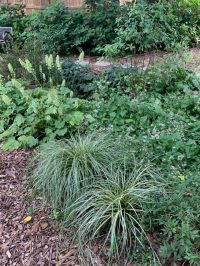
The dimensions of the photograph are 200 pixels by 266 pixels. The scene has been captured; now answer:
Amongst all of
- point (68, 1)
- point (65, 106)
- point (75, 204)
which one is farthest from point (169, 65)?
point (68, 1)

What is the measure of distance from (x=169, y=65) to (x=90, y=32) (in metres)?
2.74

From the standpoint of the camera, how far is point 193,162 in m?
3.04

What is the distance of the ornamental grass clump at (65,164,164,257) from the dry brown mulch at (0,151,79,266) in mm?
146

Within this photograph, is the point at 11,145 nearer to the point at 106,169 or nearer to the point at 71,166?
the point at 71,166

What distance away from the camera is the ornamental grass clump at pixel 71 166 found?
2.76 meters

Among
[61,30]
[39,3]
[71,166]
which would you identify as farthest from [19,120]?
[39,3]

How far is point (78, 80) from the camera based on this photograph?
16.5 ft

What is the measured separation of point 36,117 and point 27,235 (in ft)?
4.63

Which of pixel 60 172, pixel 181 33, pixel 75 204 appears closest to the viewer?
pixel 75 204

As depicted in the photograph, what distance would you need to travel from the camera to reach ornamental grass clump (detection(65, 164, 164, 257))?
237 cm

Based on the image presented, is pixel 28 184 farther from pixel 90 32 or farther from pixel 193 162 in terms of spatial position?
pixel 90 32

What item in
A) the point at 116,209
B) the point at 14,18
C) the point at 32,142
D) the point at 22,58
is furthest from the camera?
the point at 14,18

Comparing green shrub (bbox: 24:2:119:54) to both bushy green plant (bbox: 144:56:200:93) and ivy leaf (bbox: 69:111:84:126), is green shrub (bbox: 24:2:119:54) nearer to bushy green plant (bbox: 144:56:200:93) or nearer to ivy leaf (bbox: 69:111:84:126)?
bushy green plant (bbox: 144:56:200:93)

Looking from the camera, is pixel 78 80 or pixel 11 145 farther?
pixel 78 80
